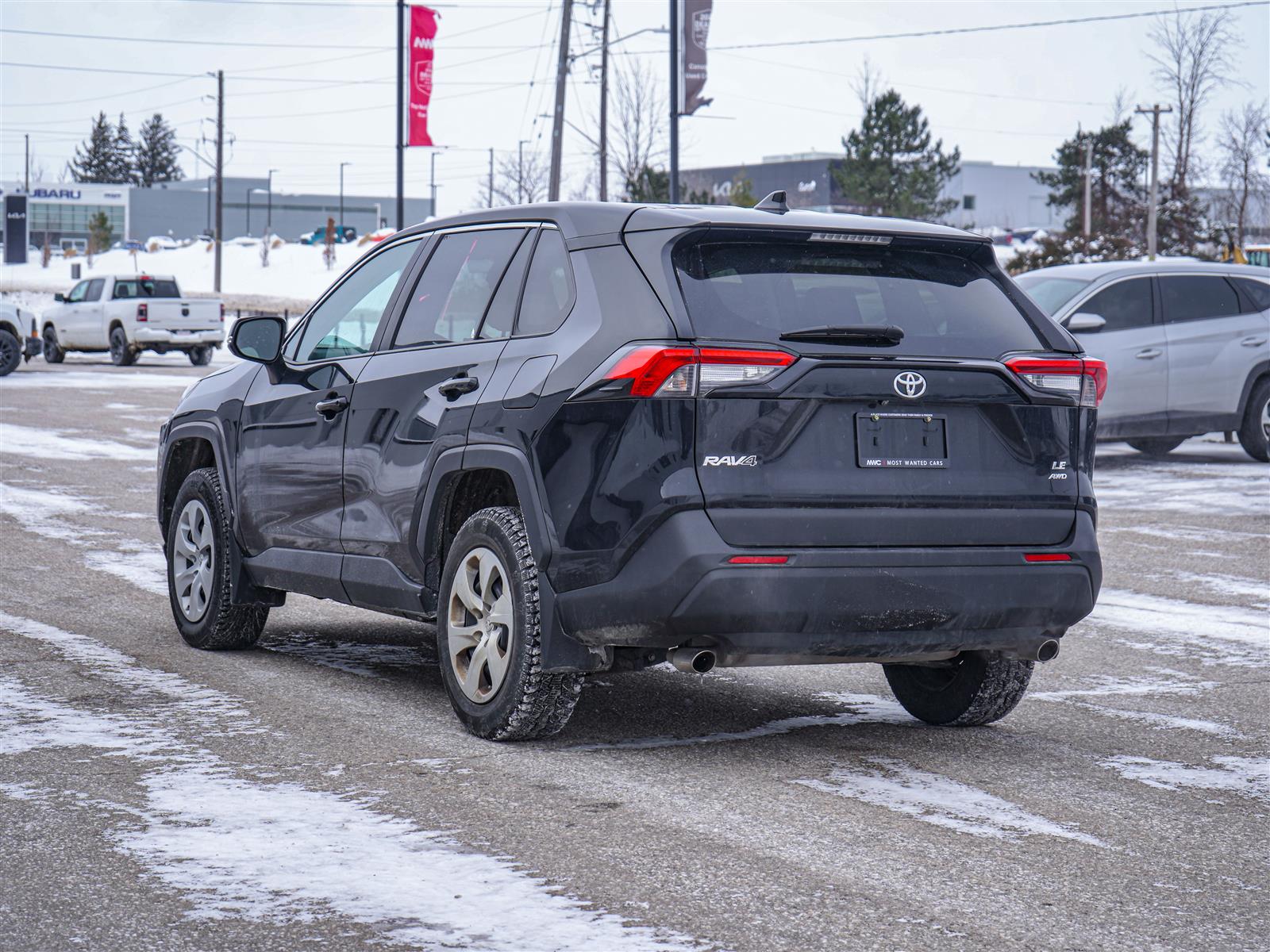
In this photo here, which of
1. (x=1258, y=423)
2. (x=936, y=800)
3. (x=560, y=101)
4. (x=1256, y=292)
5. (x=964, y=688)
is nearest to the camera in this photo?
(x=936, y=800)

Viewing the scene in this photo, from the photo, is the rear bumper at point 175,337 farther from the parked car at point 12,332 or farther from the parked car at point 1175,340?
the parked car at point 1175,340

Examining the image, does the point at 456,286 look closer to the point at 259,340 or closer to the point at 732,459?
the point at 259,340

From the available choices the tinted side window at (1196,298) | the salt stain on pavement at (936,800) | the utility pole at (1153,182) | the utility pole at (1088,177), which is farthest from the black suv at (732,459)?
the utility pole at (1088,177)

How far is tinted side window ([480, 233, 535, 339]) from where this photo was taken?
18.8 feet

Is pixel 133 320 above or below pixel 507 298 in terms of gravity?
above

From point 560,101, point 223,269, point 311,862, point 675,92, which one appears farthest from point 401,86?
point 223,269

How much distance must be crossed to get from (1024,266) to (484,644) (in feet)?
165

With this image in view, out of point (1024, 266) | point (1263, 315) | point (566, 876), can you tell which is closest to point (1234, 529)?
point (1263, 315)

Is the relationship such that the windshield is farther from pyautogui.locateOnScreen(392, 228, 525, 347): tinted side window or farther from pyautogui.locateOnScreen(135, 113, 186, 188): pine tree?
pyautogui.locateOnScreen(135, 113, 186, 188): pine tree

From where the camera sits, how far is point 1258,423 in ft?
55.0

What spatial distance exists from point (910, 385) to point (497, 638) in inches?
62.2

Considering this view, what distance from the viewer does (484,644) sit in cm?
Result: 559

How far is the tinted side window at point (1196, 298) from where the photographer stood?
648 inches

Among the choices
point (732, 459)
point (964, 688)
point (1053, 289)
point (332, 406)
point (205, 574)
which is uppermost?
point (1053, 289)
